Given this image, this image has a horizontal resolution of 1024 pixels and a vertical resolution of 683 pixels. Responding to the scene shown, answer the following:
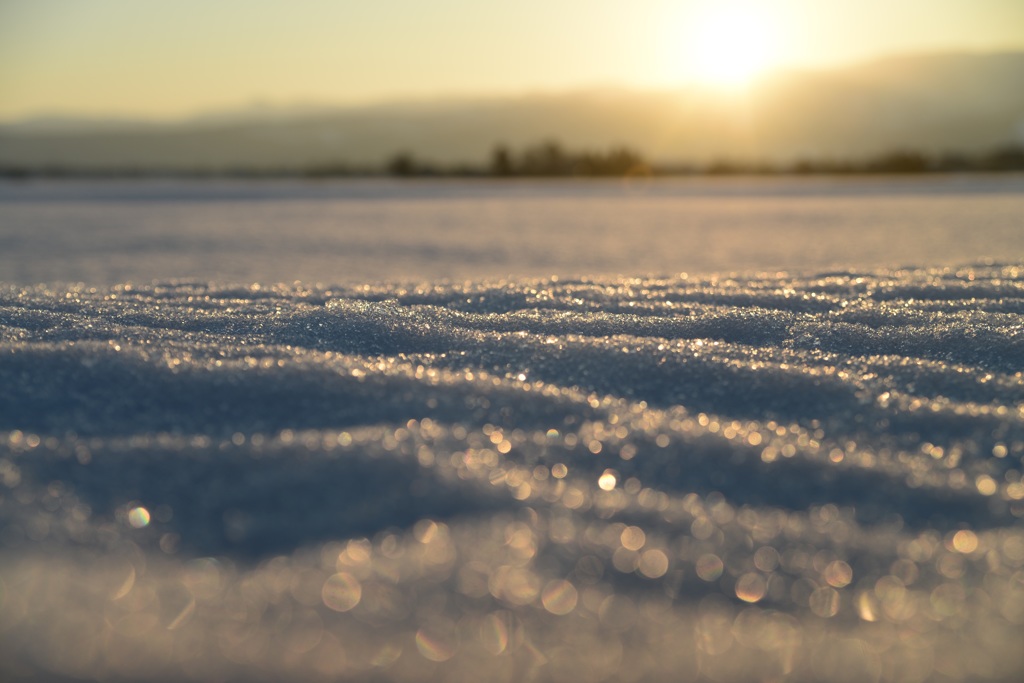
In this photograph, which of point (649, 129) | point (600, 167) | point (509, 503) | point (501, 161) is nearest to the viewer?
point (509, 503)

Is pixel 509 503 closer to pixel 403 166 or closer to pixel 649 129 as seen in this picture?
pixel 403 166

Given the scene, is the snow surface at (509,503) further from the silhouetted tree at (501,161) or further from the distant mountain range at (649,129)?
the distant mountain range at (649,129)

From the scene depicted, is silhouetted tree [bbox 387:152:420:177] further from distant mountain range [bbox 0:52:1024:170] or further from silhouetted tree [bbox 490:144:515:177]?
distant mountain range [bbox 0:52:1024:170]

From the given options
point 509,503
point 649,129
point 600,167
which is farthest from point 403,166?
point 649,129

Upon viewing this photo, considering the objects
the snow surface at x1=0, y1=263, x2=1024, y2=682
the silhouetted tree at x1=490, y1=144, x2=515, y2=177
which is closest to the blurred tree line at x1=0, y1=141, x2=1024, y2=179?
the silhouetted tree at x1=490, y1=144, x2=515, y2=177

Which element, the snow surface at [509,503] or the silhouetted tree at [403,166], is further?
the silhouetted tree at [403,166]

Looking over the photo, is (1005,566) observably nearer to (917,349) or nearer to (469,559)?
(469,559)

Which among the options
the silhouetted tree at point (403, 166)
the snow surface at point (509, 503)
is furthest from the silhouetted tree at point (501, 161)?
the snow surface at point (509, 503)

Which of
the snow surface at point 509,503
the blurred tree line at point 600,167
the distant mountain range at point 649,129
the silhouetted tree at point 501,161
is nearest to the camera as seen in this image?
the snow surface at point 509,503
